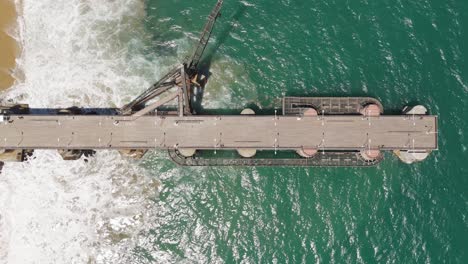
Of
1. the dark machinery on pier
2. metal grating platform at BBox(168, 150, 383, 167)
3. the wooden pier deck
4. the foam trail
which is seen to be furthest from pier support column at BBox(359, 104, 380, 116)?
the foam trail

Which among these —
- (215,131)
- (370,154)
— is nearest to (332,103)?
(370,154)

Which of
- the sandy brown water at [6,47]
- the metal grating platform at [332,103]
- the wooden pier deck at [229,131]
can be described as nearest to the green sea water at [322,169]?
the metal grating platform at [332,103]

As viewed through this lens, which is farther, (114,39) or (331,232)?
(114,39)

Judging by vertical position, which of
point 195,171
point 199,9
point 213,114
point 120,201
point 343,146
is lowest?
point 120,201

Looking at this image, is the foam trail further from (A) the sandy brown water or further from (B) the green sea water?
(B) the green sea water

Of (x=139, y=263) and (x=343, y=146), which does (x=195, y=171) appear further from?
(x=343, y=146)

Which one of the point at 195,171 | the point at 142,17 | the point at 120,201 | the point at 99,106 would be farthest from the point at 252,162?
the point at 142,17

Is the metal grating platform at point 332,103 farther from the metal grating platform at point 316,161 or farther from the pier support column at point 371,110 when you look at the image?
the metal grating platform at point 316,161

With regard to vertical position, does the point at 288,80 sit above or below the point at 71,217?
above
